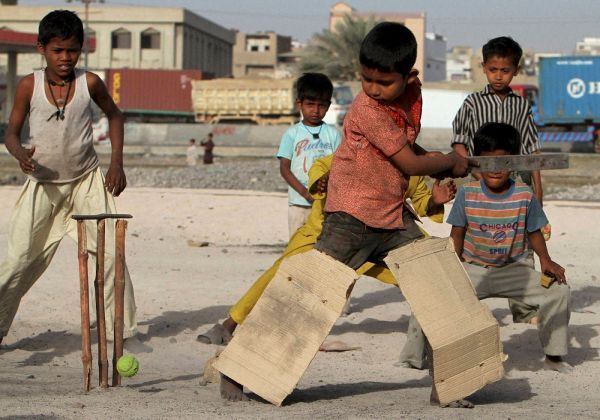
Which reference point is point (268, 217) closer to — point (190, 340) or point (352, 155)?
point (190, 340)

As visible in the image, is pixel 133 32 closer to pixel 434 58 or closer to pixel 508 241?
pixel 434 58

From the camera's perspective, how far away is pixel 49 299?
861 centimetres

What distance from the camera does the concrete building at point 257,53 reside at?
11644 cm


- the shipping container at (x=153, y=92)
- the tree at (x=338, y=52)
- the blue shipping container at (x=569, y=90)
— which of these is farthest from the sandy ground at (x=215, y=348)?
the tree at (x=338, y=52)

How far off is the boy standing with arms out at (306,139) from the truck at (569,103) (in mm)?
34059

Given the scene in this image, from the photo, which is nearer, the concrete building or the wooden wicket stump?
the wooden wicket stump

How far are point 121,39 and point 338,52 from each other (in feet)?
69.8

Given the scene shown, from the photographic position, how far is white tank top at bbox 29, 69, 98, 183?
6.53m

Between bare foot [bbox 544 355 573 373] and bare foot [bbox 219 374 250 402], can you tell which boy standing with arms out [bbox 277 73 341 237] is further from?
bare foot [bbox 219 374 250 402]

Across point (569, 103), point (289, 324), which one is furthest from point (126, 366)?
point (569, 103)

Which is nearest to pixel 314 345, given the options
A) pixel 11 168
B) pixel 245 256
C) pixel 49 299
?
pixel 49 299

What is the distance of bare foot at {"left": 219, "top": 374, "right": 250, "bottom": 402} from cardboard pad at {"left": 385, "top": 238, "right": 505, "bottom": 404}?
890 millimetres

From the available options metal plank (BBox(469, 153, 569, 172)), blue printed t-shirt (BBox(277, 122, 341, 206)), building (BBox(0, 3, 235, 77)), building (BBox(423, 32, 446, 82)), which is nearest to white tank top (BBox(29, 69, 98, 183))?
blue printed t-shirt (BBox(277, 122, 341, 206))

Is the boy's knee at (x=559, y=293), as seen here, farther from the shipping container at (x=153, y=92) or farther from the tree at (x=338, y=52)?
the tree at (x=338, y=52)
